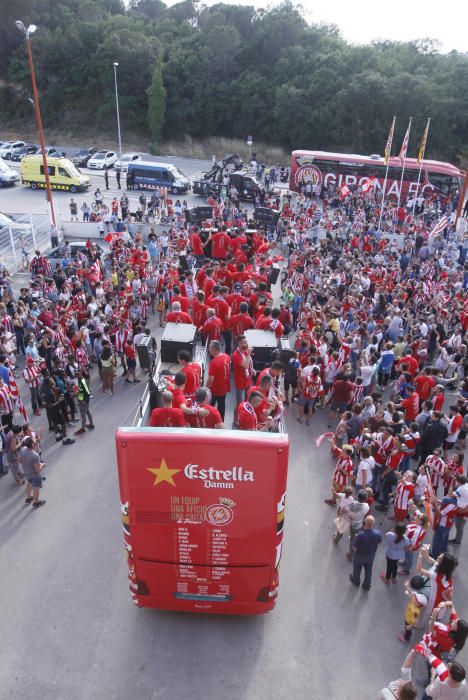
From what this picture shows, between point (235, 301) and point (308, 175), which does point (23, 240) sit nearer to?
point (235, 301)

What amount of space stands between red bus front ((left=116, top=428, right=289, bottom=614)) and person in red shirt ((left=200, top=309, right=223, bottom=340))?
5.27 meters

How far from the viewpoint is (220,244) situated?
17.7 m

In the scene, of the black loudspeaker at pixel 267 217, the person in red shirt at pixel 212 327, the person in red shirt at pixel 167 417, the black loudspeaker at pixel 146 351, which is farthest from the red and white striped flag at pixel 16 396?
the black loudspeaker at pixel 267 217

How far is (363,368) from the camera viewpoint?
11539 mm

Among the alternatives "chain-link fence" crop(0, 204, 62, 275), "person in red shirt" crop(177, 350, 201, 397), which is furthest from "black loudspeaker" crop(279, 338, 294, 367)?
"chain-link fence" crop(0, 204, 62, 275)

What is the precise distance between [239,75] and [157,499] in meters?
54.9

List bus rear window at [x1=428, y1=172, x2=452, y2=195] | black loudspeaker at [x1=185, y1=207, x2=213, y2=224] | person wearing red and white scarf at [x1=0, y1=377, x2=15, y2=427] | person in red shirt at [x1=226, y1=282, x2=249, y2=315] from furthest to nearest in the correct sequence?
bus rear window at [x1=428, y1=172, x2=452, y2=195] → black loudspeaker at [x1=185, y1=207, x2=213, y2=224] → person in red shirt at [x1=226, y1=282, x2=249, y2=315] → person wearing red and white scarf at [x1=0, y1=377, x2=15, y2=427]

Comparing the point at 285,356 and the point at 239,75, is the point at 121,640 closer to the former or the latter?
the point at 285,356

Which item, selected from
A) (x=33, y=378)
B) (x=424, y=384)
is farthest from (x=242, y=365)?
(x=33, y=378)

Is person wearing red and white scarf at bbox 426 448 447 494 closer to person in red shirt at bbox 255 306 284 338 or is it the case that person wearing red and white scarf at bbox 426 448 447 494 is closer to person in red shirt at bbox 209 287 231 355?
person in red shirt at bbox 255 306 284 338

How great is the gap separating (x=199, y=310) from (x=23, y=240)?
11.8 meters

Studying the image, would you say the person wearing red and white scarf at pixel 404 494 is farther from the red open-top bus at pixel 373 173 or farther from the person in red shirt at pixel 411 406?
the red open-top bus at pixel 373 173

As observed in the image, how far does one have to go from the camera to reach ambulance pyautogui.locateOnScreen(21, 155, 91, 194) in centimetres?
3189

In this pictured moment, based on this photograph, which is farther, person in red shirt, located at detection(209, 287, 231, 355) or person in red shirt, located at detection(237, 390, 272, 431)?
person in red shirt, located at detection(209, 287, 231, 355)
